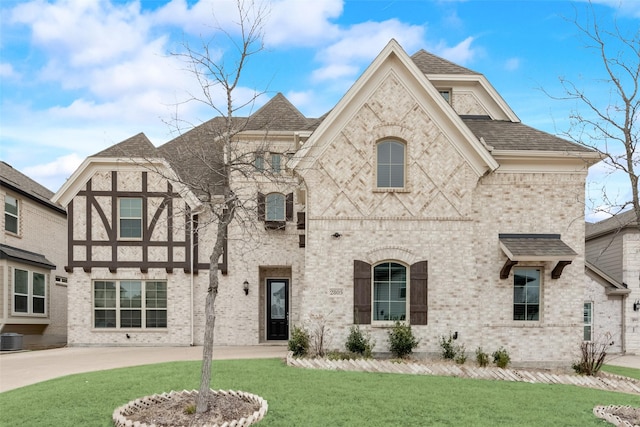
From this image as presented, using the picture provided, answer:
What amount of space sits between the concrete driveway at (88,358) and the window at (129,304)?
3.19ft

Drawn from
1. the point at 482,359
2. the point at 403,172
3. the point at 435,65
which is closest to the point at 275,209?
the point at 403,172

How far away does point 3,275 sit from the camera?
16.6 meters

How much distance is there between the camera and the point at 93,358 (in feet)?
45.7

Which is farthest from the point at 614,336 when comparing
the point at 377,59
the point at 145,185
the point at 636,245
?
the point at 145,185

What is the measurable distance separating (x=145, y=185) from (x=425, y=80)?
10.7 meters

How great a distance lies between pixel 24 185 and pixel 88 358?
1010cm

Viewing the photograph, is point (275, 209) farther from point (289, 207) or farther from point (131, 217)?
point (131, 217)

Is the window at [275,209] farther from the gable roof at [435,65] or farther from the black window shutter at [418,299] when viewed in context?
the gable roof at [435,65]

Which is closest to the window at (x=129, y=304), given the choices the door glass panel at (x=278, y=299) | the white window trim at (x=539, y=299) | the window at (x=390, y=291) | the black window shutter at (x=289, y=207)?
the door glass panel at (x=278, y=299)

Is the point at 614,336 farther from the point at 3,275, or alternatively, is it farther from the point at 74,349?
the point at 3,275

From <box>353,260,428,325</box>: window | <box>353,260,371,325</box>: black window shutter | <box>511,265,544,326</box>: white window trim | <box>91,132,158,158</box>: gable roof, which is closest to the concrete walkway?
<box>353,260,371,325</box>: black window shutter

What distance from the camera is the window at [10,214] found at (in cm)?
1795

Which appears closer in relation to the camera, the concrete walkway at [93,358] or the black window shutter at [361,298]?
the concrete walkway at [93,358]

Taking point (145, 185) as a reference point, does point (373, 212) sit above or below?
below
